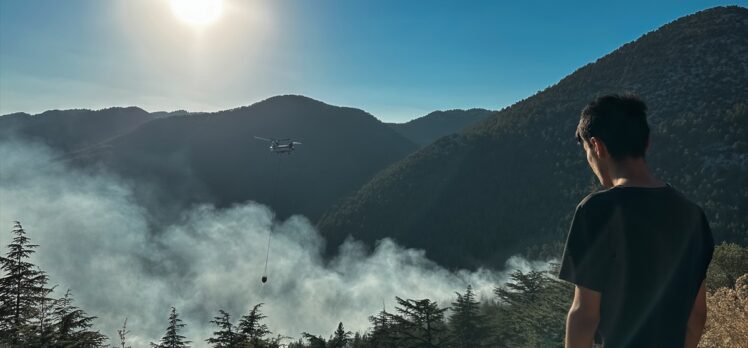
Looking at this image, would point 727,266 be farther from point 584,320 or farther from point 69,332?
point 69,332

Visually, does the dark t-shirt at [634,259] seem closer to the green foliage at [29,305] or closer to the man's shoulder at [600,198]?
the man's shoulder at [600,198]

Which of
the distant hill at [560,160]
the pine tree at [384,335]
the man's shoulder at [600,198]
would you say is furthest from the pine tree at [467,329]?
the distant hill at [560,160]

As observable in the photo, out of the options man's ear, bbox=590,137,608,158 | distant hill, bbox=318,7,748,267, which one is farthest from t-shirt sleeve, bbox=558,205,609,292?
distant hill, bbox=318,7,748,267

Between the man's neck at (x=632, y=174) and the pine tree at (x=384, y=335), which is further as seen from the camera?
the pine tree at (x=384, y=335)

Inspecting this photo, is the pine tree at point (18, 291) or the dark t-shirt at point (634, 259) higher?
the dark t-shirt at point (634, 259)

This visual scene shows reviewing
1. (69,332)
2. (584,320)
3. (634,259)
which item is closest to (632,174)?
(634,259)

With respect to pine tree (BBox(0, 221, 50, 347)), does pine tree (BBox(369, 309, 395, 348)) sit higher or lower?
lower

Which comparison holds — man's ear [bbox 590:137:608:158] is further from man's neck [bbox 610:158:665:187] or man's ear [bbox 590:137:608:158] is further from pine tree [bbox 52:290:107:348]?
pine tree [bbox 52:290:107:348]
